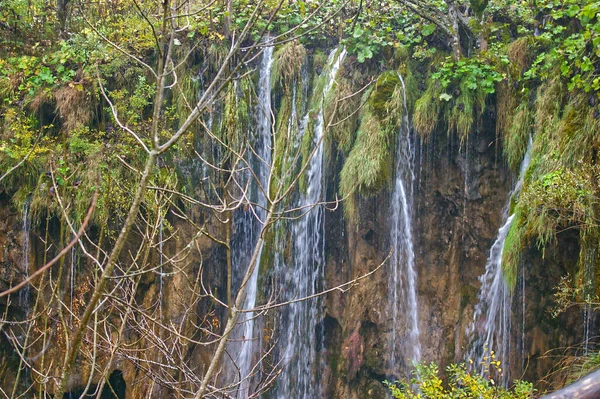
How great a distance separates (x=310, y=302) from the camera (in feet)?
25.9

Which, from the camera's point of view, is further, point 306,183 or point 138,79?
point 138,79

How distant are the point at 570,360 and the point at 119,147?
583 cm

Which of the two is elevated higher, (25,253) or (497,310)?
(25,253)

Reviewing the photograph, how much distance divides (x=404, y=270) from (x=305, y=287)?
1314 mm

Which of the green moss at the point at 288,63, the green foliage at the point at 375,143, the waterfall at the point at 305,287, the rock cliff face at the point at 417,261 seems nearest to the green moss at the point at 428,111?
the green foliage at the point at 375,143

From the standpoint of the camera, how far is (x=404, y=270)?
7.49 m

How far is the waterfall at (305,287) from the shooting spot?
7719 mm

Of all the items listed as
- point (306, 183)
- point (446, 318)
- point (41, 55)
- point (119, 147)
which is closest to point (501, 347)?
point (446, 318)

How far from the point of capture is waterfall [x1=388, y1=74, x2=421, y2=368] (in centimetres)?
740

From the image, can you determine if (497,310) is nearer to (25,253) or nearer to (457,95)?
(457,95)

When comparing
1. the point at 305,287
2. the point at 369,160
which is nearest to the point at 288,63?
the point at 369,160

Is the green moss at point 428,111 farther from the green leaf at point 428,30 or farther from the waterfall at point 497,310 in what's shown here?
the waterfall at point 497,310

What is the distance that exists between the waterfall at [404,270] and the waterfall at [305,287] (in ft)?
3.24

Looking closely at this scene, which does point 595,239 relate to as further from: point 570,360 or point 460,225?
point 460,225
